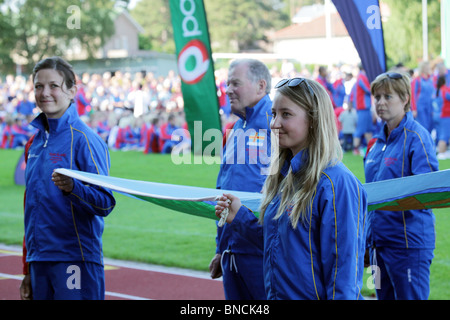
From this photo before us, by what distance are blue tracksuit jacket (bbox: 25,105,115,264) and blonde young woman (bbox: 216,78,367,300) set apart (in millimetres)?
1421

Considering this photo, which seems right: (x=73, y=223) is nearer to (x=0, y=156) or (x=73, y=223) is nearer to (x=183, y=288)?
(x=183, y=288)

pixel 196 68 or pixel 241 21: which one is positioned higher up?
pixel 241 21

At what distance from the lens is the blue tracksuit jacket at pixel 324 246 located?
2.35 metres

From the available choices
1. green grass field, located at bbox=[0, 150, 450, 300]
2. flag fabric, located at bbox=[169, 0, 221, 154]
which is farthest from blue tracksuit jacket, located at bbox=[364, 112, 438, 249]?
flag fabric, located at bbox=[169, 0, 221, 154]

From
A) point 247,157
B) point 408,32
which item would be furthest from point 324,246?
point 408,32

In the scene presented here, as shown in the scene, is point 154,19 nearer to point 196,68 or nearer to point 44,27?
point 44,27

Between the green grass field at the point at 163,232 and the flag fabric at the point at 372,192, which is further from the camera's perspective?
the green grass field at the point at 163,232

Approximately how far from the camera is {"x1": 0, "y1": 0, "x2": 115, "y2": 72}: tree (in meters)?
38.1

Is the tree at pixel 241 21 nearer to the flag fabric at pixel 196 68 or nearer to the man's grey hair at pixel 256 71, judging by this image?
the flag fabric at pixel 196 68

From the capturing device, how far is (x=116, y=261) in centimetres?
767

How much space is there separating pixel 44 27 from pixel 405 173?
38.7 meters

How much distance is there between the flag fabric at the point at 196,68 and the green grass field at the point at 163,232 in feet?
5.03

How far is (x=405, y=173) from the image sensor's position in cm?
400

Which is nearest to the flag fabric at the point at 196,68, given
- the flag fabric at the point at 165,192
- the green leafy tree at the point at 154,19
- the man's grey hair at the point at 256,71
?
the man's grey hair at the point at 256,71
